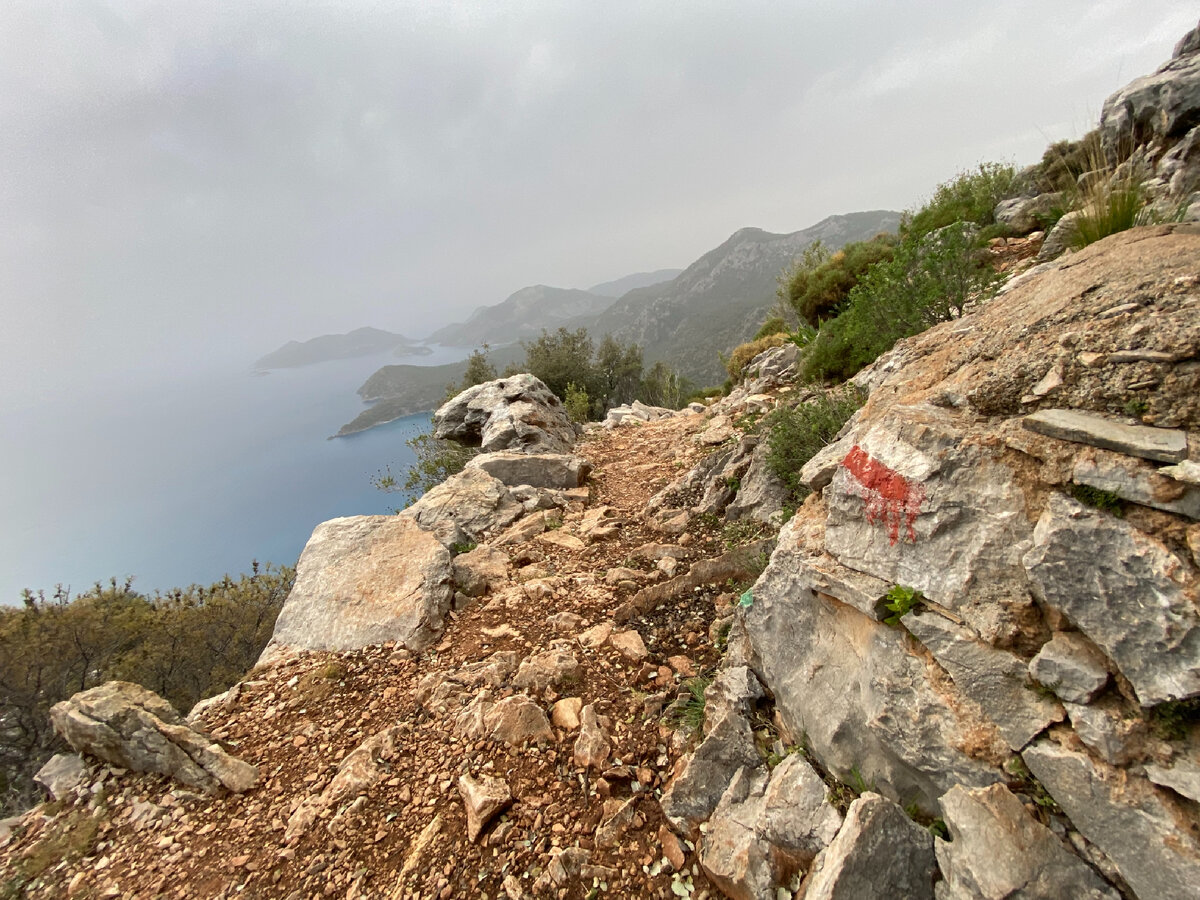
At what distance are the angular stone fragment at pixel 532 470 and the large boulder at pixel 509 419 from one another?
1897mm

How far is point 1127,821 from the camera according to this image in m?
1.96

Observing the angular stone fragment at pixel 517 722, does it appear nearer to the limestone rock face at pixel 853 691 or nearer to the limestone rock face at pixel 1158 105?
the limestone rock face at pixel 853 691

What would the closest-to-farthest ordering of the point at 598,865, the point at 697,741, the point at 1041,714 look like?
the point at 1041,714
the point at 598,865
the point at 697,741

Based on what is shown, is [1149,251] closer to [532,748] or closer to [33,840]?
[532,748]

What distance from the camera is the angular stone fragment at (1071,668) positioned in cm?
216

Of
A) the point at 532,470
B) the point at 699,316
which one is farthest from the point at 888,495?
the point at 699,316

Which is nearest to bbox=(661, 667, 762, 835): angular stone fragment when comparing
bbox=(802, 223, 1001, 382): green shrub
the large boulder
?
bbox=(802, 223, 1001, 382): green shrub

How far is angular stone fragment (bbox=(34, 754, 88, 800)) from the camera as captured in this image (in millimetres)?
4605

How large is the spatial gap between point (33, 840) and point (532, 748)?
4.51 m

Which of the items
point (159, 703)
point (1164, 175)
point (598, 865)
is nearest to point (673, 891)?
point (598, 865)

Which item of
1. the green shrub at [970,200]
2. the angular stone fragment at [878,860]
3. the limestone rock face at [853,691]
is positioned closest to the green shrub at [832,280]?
the green shrub at [970,200]

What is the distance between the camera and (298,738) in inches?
199

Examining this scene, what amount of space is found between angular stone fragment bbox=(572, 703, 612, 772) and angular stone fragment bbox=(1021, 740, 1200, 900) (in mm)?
2957

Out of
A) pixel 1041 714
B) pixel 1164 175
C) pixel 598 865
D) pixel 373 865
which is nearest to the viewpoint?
pixel 1041 714
